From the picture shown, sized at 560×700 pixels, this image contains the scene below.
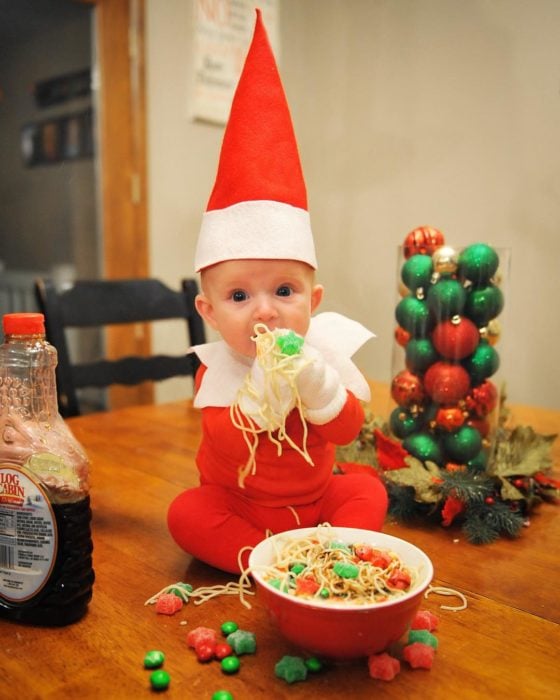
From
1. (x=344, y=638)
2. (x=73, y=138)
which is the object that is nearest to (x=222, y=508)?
(x=344, y=638)

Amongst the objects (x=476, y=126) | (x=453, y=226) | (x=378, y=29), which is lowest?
(x=453, y=226)

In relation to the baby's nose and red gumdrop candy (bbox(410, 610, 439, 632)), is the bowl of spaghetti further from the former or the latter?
the baby's nose

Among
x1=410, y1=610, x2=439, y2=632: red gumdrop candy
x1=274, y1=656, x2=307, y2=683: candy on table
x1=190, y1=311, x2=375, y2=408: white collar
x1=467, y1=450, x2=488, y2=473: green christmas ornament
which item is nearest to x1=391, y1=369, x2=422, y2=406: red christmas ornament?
Result: x1=467, y1=450, x2=488, y2=473: green christmas ornament

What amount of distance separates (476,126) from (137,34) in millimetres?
1212

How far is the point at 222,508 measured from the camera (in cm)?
76

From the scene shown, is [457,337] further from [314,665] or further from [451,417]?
[314,665]

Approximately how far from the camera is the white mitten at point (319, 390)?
26.0 inches

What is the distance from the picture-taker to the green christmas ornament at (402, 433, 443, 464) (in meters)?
A: 0.99

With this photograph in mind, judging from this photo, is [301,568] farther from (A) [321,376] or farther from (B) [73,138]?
(B) [73,138]

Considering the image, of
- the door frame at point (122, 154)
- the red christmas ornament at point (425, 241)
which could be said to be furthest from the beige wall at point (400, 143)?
the red christmas ornament at point (425, 241)

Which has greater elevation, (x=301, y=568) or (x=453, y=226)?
(x=453, y=226)

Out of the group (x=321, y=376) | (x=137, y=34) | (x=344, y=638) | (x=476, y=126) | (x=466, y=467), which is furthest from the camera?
(x=137, y=34)

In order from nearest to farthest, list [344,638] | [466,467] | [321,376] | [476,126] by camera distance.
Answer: [344,638] → [321,376] → [466,467] → [476,126]

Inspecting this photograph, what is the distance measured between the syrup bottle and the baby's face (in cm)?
20
